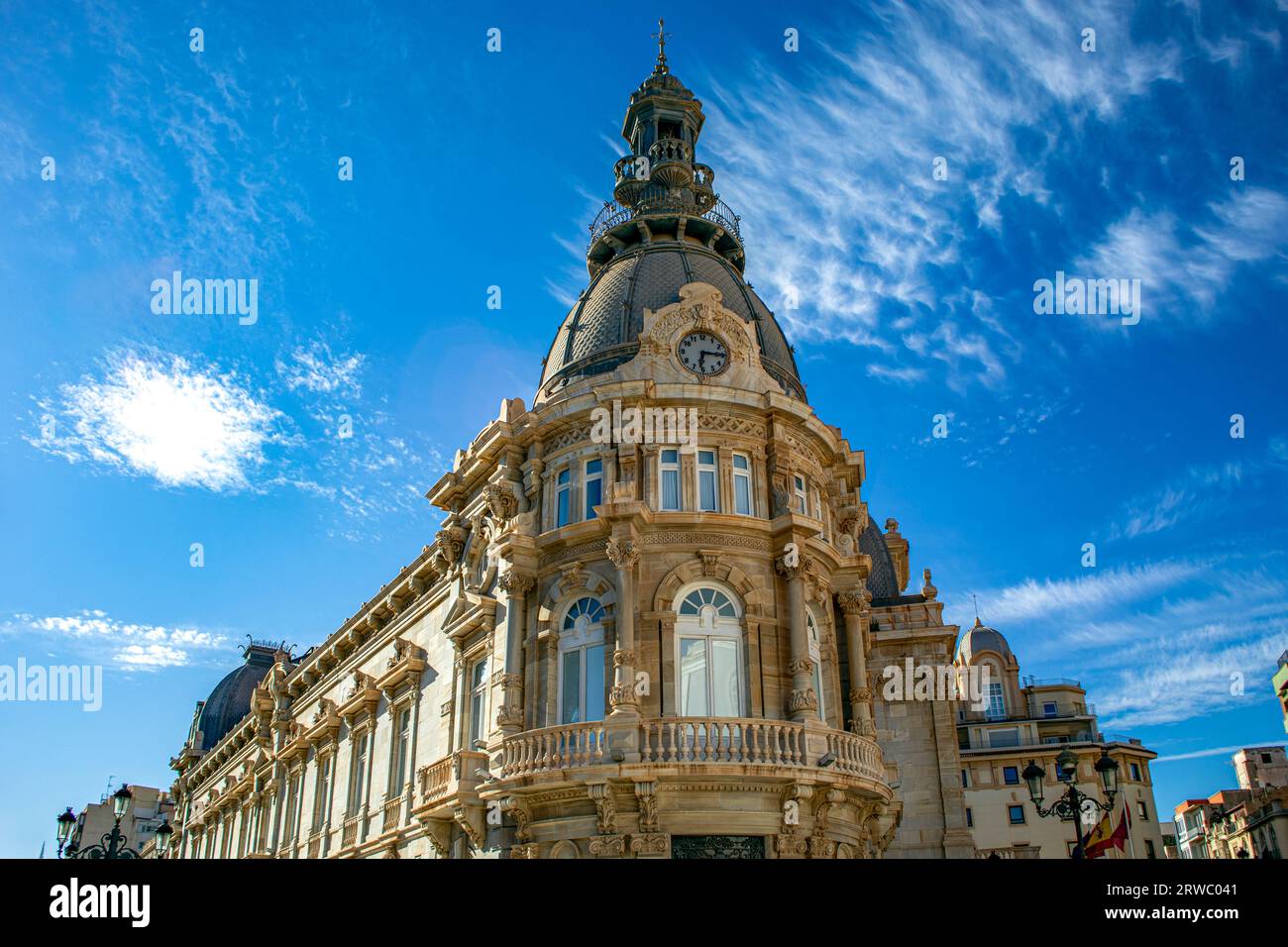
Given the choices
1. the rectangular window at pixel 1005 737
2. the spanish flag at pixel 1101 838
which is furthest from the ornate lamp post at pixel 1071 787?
the rectangular window at pixel 1005 737

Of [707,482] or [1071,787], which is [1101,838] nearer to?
[1071,787]

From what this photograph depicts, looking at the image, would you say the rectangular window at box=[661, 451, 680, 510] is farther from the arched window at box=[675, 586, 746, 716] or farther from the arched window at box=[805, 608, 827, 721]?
the arched window at box=[805, 608, 827, 721]

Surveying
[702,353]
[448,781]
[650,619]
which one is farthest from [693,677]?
[702,353]

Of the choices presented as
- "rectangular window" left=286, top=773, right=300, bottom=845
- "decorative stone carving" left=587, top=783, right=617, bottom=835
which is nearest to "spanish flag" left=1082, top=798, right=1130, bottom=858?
"decorative stone carving" left=587, top=783, right=617, bottom=835

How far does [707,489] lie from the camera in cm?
2623

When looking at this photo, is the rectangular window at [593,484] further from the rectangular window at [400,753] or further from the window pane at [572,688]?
the rectangular window at [400,753]

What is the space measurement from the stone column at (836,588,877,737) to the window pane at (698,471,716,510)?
4787mm

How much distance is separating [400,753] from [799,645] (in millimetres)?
13980

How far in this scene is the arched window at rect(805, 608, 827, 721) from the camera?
1016 inches
